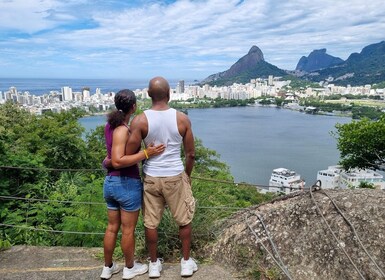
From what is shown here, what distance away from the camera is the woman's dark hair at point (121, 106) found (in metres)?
1.75

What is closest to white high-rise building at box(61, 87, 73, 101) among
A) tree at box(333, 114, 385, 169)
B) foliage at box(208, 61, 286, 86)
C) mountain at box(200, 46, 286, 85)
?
tree at box(333, 114, 385, 169)

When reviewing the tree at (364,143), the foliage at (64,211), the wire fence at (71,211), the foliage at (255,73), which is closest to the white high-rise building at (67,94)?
the tree at (364,143)

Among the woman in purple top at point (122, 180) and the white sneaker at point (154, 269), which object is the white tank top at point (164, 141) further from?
the white sneaker at point (154, 269)

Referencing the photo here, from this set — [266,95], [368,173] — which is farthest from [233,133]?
[266,95]

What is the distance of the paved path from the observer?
6.55 ft

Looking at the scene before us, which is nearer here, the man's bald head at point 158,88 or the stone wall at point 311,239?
the man's bald head at point 158,88

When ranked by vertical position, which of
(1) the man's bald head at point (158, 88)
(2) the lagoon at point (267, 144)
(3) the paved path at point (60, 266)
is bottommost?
(2) the lagoon at point (267, 144)

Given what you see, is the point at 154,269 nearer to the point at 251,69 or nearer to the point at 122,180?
the point at 122,180

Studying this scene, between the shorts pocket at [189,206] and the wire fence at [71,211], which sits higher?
the shorts pocket at [189,206]

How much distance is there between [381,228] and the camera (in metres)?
1.92

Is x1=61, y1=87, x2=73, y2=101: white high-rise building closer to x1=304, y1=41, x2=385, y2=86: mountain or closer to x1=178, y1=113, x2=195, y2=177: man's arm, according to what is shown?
x1=178, y1=113, x2=195, y2=177: man's arm

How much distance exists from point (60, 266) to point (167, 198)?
3.01 feet

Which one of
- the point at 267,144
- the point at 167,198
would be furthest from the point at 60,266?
the point at 267,144

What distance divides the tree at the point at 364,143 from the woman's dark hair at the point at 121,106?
13439 mm
